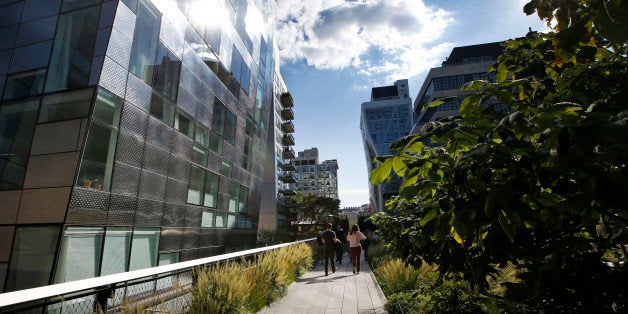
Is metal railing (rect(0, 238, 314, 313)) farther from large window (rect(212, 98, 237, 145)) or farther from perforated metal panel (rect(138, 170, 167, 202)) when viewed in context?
large window (rect(212, 98, 237, 145))

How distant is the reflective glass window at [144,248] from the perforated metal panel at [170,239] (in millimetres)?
273

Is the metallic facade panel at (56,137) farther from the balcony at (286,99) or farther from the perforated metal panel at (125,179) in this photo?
the balcony at (286,99)

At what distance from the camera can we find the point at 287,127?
73.9 metres

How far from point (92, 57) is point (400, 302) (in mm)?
11742

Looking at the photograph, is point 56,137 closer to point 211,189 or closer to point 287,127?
point 211,189

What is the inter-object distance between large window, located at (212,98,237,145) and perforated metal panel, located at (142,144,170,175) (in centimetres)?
515

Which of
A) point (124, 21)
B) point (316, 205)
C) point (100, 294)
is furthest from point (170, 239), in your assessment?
point (316, 205)

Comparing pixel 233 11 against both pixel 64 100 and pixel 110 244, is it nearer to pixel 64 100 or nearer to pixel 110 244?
pixel 64 100

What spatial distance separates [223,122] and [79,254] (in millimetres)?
11553

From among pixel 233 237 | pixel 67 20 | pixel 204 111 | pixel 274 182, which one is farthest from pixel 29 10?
pixel 274 182

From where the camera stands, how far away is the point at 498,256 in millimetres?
3229

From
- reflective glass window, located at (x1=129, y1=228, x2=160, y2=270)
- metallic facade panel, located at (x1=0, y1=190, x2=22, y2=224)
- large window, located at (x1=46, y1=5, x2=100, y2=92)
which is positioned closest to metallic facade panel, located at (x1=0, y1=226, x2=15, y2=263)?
metallic facade panel, located at (x1=0, y1=190, x2=22, y2=224)

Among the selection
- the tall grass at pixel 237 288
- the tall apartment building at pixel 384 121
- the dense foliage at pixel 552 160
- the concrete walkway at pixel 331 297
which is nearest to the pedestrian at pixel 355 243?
the concrete walkway at pixel 331 297

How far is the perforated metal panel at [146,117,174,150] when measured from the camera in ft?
41.3
